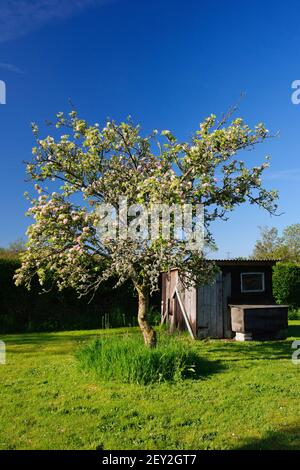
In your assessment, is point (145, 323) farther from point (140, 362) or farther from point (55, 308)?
point (55, 308)

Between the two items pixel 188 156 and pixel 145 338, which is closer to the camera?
pixel 188 156

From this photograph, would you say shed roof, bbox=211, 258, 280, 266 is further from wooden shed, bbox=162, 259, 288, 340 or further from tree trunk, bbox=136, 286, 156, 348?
tree trunk, bbox=136, 286, 156, 348

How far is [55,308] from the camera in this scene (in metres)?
19.7

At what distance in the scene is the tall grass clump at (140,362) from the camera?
8766mm

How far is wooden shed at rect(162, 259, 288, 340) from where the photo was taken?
596 inches

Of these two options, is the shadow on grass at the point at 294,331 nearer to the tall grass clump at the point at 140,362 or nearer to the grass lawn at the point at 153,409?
the grass lawn at the point at 153,409

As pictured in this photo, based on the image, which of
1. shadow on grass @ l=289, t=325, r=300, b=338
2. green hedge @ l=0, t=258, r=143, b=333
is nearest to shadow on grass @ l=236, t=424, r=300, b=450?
shadow on grass @ l=289, t=325, r=300, b=338

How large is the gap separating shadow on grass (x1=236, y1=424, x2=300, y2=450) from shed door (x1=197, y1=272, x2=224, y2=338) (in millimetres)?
9426

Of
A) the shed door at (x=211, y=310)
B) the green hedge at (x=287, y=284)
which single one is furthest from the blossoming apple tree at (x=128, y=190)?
the green hedge at (x=287, y=284)
